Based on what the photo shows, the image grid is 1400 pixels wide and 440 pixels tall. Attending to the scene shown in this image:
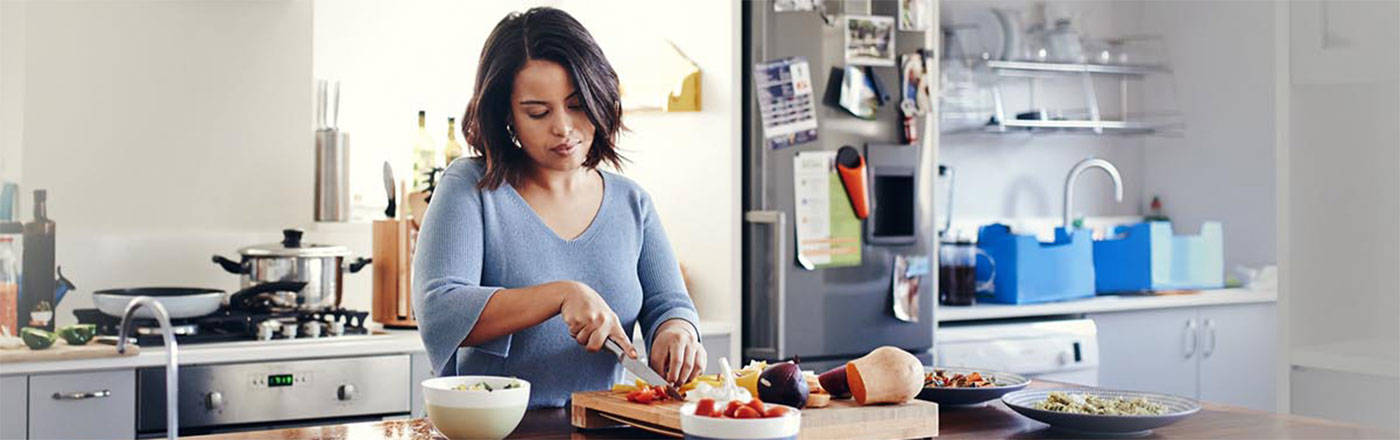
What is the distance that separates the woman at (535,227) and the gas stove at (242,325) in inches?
51.5

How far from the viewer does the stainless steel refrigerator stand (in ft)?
12.7

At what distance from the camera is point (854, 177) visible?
4.01 metres

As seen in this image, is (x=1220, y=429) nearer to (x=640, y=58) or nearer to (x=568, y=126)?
(x=568, y=126)

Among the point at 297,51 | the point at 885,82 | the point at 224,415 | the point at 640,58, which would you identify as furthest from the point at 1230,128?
the point at 224,415

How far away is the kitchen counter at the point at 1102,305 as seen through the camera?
4.38 meters

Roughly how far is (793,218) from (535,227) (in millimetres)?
1641

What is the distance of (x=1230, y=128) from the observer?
5.59 meters

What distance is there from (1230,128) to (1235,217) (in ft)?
1.07

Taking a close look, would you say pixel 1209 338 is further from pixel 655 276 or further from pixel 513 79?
pixel 513 79

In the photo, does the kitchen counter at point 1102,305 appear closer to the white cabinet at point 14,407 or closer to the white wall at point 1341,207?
the white wall at point 1341,207

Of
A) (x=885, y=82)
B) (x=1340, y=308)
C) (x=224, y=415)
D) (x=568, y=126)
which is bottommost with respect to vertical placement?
(x=224, y=415)

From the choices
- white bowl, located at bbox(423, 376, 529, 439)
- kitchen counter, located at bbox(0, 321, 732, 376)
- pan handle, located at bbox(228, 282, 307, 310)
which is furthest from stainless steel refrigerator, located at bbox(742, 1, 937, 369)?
white bowl, located at bbox(423, 376, 529, 439)

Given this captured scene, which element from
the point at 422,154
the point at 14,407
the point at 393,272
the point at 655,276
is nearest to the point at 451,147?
the point at 422,154

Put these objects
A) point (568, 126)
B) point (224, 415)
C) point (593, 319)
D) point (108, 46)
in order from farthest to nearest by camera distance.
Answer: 1. point (108, 46)
2. point (224, 415)
3. point (568, 126)
4. point (593, 319)
